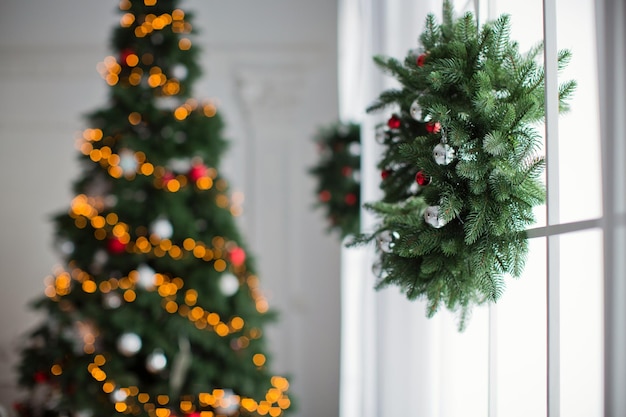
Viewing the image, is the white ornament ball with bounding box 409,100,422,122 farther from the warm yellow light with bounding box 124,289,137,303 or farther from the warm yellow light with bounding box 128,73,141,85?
the warm yellow light with bounding box 128,73,141,85

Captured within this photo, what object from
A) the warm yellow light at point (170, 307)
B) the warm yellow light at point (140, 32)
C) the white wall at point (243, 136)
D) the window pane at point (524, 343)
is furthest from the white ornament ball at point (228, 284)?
the window pane at point (524, 343)

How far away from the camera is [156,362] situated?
262 centimetres

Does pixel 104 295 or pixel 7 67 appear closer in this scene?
pixel 104 295

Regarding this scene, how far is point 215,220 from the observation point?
2.80 metres

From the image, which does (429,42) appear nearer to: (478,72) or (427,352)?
(478,72)

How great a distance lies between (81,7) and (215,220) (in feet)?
7.48

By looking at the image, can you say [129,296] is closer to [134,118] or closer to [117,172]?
[117,172]

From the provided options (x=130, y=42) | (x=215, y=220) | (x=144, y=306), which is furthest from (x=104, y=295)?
(x=130, y=42)

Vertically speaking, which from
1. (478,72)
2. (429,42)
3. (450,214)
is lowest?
(450,214)

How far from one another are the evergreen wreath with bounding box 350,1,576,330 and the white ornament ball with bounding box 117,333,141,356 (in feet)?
5.62

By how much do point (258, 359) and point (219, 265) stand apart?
439 millimetres

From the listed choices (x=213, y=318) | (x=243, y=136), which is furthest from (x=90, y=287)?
(x=243, y=136)

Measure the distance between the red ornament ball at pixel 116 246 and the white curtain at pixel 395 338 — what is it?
0.96 m

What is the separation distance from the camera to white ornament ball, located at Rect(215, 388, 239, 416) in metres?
2.69
